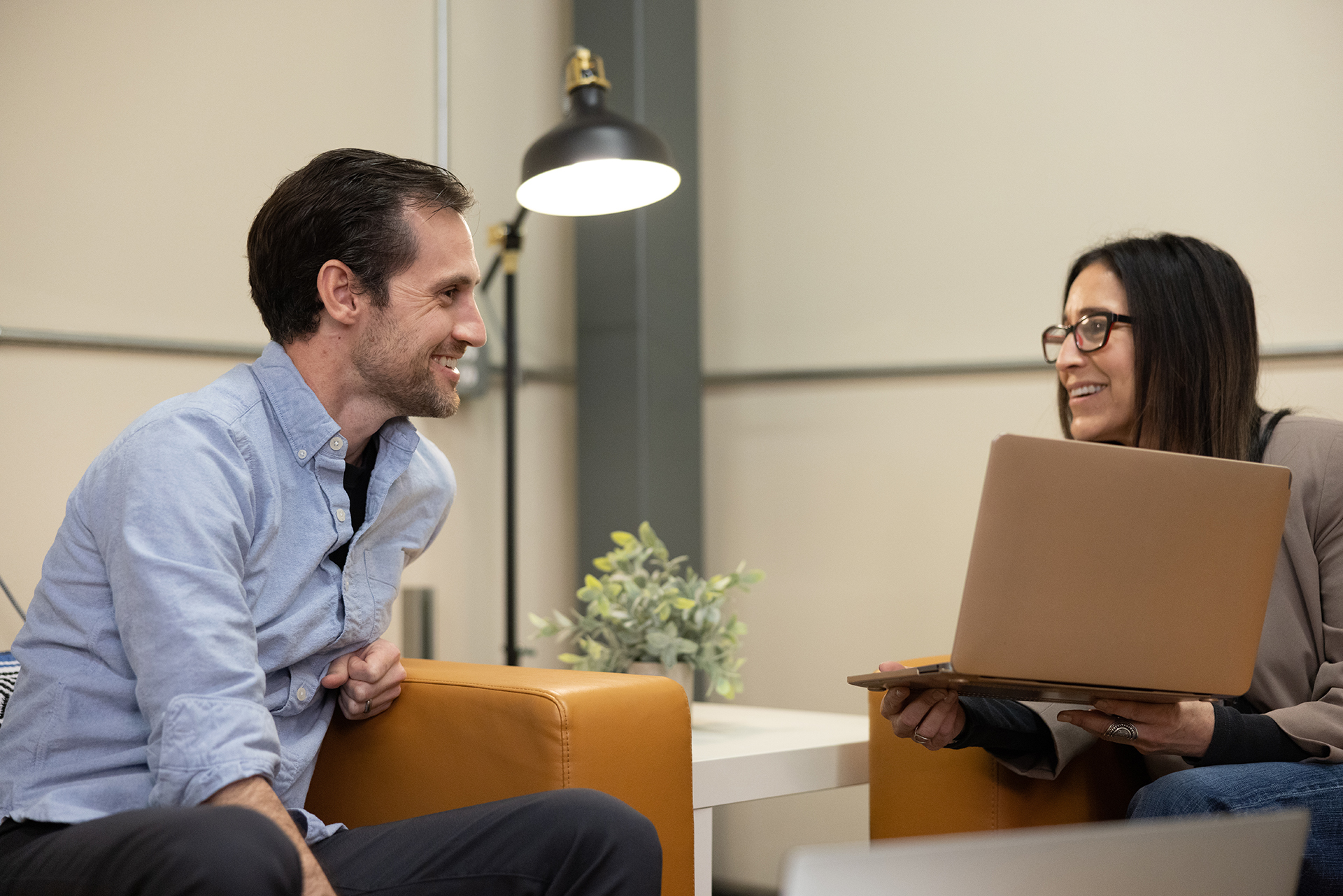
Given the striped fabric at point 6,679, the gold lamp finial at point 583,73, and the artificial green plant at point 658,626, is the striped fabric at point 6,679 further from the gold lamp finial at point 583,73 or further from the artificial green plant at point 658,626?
the gold lamp finial at point 583,73

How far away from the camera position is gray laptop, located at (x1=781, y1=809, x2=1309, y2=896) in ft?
1.89

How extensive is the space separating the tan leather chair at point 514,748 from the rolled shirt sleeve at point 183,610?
273 millimetres

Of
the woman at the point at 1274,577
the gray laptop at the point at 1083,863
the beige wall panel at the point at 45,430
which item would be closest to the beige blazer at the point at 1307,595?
the woman at the point at 1274,577

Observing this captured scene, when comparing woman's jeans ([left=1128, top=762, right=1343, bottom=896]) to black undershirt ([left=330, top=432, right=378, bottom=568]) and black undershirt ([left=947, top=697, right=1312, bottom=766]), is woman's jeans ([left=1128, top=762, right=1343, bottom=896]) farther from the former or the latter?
black undershirt ([left=330, top=432, right=378, bottom=568])

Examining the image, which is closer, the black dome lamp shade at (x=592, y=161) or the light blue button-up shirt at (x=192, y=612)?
the light blue button-up shirt at (x=192, y=612)

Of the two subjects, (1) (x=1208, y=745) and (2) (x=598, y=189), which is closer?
(1) (x=1208, y=745)

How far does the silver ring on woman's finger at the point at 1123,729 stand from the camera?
1.32 metres

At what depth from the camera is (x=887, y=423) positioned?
2.62 metres

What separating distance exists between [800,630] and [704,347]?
765 millimetres

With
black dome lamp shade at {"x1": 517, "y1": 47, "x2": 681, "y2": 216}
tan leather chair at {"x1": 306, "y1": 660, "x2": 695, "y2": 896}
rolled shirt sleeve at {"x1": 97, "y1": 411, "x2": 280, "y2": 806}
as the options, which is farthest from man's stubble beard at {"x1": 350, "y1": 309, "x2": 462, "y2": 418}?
black dome lamp shade at {"x1": 517, "y1": 47, "x2": 681, "y2": 216}

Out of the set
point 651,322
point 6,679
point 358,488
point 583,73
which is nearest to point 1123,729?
point 358,488

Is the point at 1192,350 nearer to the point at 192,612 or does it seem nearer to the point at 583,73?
the point at 583,73

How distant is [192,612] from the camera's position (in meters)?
1.07

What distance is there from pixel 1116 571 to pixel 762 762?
0.63 meters
